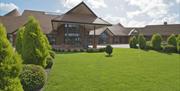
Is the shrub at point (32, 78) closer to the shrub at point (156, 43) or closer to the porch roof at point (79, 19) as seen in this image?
the porch roof at point (79, 19)

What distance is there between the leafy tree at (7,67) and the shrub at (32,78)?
286 cm

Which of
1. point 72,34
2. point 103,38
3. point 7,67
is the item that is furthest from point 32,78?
point 103,38

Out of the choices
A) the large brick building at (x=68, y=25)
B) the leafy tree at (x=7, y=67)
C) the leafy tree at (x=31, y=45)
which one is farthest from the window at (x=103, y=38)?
the leafy tree at (x=7, y=67)

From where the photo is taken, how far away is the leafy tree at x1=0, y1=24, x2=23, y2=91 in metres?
5.14

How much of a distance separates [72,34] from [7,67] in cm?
3215

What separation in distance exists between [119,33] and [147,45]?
2838 cm

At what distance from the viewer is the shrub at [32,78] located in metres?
8.20

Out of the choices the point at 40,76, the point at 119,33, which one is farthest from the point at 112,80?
the point at 119,33

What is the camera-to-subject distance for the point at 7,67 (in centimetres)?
516

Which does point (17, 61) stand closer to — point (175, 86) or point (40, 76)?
point (40, 76)

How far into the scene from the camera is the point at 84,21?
33.8m

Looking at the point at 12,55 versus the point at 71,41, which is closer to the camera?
the point at 12,55

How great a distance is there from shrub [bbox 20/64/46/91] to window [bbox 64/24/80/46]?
2769 cm

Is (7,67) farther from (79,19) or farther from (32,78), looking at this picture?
(79,19)
